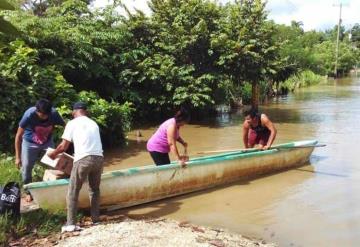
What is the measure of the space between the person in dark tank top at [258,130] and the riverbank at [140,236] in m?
3.16

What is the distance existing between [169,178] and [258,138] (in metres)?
2.69

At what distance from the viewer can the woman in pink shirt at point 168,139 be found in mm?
7223

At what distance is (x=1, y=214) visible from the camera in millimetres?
5652

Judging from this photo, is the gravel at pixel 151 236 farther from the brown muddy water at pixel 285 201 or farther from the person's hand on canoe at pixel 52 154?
the person's hand on canoe at pixel 52 154

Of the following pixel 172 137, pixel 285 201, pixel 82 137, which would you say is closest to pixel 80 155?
pixel 82 137

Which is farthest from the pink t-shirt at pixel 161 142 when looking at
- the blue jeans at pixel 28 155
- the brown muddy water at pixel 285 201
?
the blue jeans at pixel 28 155

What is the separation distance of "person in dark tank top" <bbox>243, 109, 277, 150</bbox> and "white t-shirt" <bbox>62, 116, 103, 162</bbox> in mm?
3887

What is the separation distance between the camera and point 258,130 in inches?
373

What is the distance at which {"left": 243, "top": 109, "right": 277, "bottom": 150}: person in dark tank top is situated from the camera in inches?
356

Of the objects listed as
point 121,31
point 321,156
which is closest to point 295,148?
point 321,156

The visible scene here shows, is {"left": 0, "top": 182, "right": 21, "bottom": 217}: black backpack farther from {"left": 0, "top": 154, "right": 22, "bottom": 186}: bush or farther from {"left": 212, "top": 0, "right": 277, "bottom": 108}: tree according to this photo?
{"left": 212, "top": 0, "right": 277, "bottom": 108}: tree

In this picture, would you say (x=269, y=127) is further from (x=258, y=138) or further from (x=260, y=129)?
(x=258, y=138)

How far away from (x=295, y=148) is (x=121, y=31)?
772 centimetres

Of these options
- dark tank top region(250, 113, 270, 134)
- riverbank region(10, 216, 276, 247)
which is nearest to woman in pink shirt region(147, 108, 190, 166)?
riverbank region(10, 216, 276, 247)
